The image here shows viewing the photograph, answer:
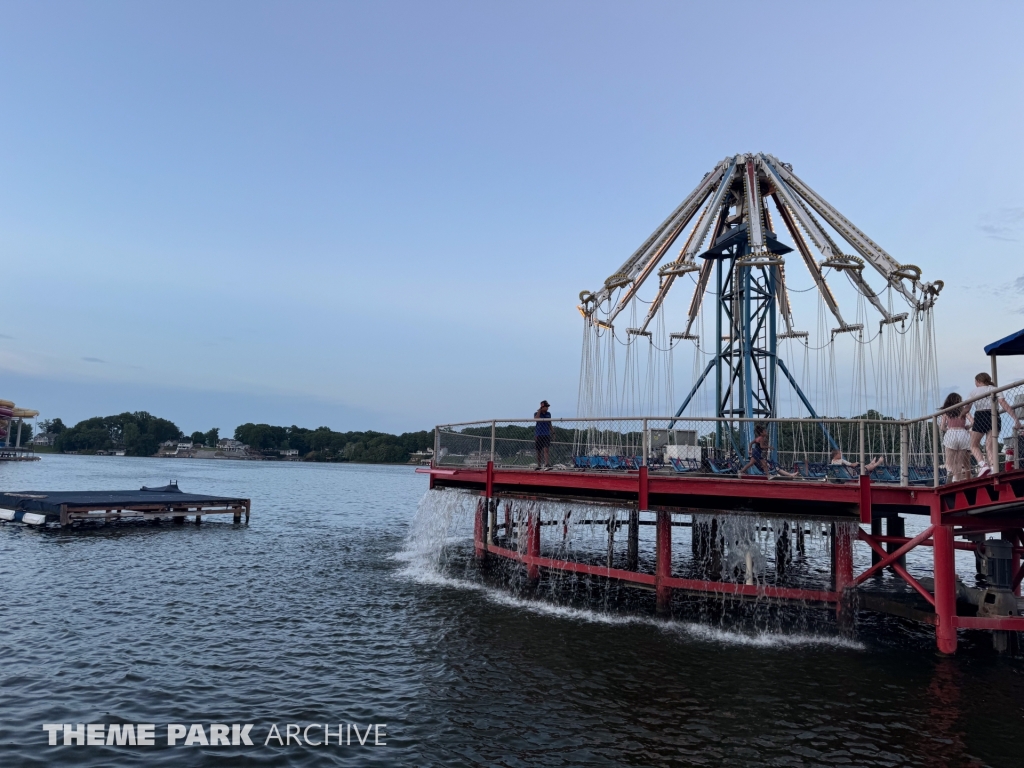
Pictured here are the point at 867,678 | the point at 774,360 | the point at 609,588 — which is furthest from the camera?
the point at 774,360

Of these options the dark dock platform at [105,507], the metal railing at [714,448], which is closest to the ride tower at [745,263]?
the metal railing at [714,448]

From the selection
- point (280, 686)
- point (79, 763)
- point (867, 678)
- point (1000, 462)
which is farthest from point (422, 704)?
point (1000, 462)

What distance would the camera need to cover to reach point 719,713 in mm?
10203

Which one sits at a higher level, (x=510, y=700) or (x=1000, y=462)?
(x=1000, y=462)

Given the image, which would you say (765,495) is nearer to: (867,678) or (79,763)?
(867,678)

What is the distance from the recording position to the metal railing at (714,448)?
1320 centimetres

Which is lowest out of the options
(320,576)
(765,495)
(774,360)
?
(320,576)

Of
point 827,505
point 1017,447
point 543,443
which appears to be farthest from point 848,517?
point 543,443

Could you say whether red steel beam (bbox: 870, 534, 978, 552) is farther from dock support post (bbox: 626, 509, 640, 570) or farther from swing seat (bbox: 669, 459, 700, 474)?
dock support post (bbox: 626, 509, 640, 570)

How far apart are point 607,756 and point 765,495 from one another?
23.5 ft

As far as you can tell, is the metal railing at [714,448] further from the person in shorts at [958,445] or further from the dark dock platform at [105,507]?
the dark dock platform at [105,507]

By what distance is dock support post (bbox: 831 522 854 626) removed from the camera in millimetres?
14281

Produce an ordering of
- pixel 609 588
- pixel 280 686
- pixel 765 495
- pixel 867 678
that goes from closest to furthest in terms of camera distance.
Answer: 1. pixel 280 686
2. pixel 867 678
3. pixel 765 495
4. pixel 609 588

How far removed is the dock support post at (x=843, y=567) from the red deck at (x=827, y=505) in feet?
0.07
